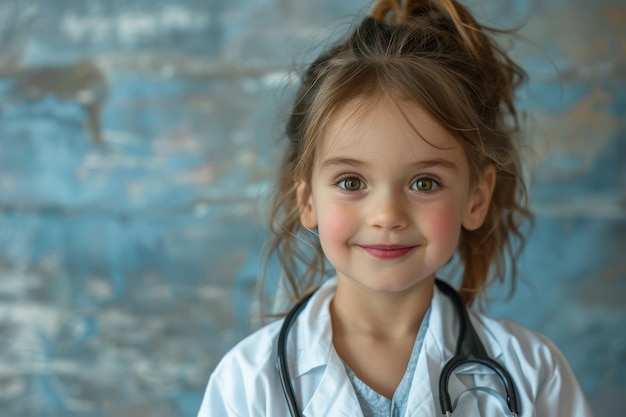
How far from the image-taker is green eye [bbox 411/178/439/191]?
45.9 inches

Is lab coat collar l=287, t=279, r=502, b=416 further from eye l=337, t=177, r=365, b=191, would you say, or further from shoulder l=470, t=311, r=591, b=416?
eye l=337, t=177, r=365, b=191

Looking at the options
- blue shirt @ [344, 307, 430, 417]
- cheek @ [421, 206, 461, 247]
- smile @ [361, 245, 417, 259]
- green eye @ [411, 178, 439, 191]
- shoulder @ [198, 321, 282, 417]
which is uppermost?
green eye @ [411, 178, 439, 191]

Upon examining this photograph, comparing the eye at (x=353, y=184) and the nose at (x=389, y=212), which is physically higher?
the eye at (x=353, y=184)

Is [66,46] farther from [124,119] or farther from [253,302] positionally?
[253,302]

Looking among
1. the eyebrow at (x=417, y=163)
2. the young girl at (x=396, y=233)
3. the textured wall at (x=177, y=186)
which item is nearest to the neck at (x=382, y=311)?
the young girl at (x=396, y=233)

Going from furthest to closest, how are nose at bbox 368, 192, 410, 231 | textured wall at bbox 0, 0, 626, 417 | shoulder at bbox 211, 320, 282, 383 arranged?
textured wall at bbox 0, 0, 626, 417
shoulder at bbox 211, 320, 282, 383
nose at bbox 368, 192, 410, 231

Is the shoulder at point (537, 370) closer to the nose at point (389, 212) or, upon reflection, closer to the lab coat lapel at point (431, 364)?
the lab coat lapel at point (431, 364)

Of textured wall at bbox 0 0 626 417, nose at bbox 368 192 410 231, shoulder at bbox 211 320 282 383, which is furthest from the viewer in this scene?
textured wall at bbox 0 0 626 417

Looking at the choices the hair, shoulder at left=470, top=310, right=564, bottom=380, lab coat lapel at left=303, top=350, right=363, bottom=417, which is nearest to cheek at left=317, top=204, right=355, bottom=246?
the hair

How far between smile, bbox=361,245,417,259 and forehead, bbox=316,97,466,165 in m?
0.14

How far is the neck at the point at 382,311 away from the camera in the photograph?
50.9 inches

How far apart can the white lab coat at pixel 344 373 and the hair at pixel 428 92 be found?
0.19 meters

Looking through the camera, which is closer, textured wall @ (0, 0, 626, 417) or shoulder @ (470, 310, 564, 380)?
shoulder @ (470, 310, 564, 380)

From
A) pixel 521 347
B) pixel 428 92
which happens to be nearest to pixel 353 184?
pixel 428 92
